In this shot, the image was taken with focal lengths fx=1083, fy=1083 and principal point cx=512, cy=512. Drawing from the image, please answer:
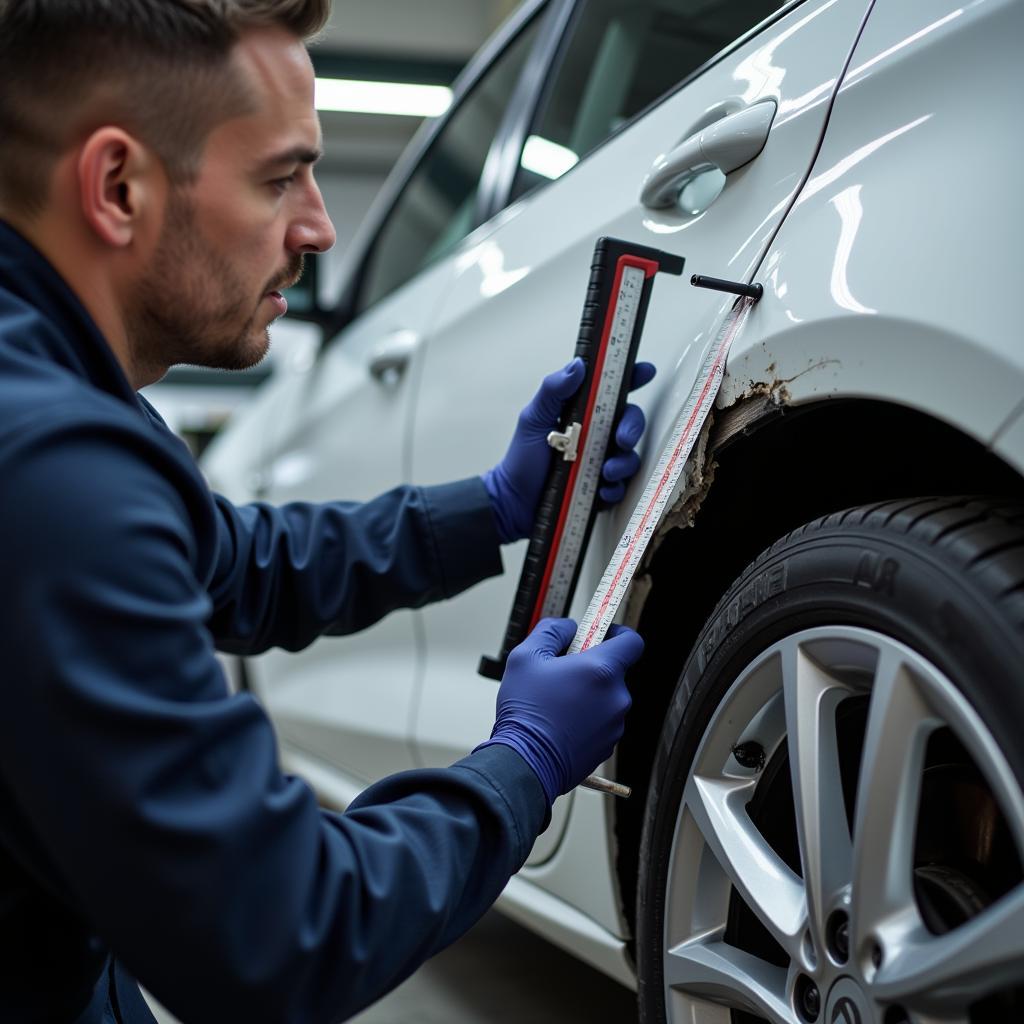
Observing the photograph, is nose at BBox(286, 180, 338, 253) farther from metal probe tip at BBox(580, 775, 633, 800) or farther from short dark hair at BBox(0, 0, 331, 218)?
metal probe tip at BBox(580, 775, 633, 800)

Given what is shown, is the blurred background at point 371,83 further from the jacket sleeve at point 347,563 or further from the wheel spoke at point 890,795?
the wheel spoke at point 890,795

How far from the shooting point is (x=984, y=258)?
0.68 metres

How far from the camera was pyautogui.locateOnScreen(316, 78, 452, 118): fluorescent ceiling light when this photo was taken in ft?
23.7

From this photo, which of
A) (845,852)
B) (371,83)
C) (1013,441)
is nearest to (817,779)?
(845,852)

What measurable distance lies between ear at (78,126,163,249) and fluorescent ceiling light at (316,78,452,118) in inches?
263

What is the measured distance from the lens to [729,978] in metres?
0.87

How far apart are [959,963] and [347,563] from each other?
861 mm

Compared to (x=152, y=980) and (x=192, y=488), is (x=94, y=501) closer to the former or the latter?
(x=192, y=488)

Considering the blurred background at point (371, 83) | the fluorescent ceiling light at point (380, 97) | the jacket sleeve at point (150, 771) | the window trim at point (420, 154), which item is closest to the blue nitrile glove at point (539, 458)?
the jacket sleeve at point (150, 771)

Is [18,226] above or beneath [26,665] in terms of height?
above

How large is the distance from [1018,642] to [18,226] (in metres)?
0.77

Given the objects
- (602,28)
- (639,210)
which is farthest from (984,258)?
(602,28)

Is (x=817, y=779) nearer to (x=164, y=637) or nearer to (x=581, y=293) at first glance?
(x=164, y=637)

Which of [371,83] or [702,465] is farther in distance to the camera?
[371,83]
